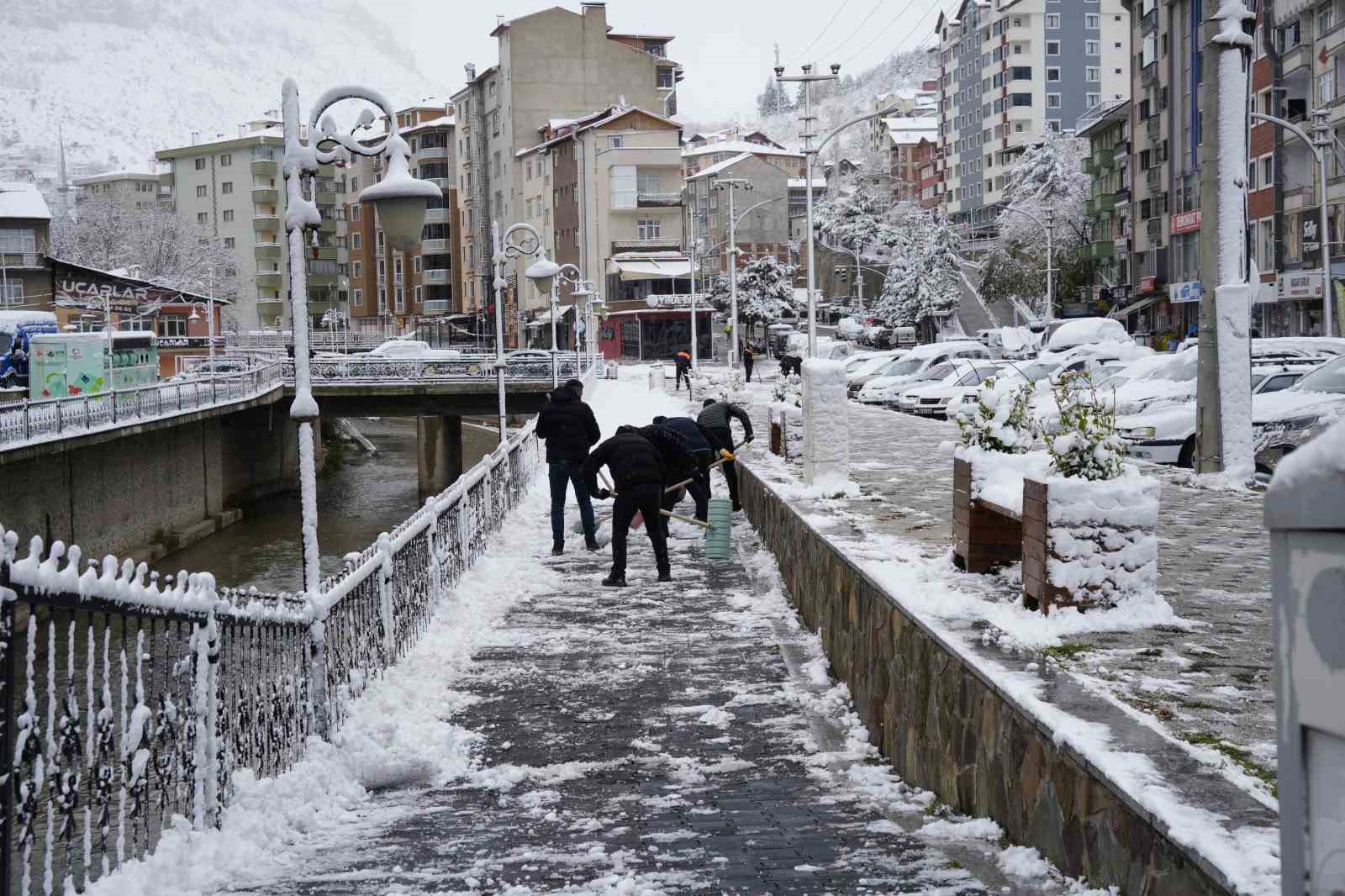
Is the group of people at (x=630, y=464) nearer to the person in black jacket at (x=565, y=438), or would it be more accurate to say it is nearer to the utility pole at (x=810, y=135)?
the person in black jacket at (x=565, y=438)

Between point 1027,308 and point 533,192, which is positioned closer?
point 1027,308

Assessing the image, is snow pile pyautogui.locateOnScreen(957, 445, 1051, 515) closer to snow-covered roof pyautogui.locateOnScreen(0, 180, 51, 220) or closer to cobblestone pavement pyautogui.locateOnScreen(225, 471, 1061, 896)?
cobblestone pavement pyautogui.locateOnScreen(225, 471, 1061, 896)

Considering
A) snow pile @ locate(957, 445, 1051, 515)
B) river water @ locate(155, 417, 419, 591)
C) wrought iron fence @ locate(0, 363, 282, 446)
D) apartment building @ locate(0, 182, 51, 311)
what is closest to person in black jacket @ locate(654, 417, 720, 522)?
snow pile @ locate(957, 445, 1051, 515)

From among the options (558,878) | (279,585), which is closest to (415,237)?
(558,878)

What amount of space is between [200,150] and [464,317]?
1620 inches

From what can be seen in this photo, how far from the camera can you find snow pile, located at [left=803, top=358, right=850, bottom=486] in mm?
15898

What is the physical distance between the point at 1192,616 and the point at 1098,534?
0.81 m

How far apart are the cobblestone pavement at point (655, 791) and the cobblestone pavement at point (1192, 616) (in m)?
0.91

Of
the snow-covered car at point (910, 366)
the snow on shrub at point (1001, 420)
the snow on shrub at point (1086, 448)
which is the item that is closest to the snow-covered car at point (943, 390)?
the snow-covered car at point (910, 366)

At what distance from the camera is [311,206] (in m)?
9.28

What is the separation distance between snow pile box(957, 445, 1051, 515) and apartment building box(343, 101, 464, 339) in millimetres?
101241

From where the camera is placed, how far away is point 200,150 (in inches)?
5162

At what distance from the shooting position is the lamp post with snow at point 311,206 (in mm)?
9133

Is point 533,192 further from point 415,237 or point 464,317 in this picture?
point 415,237
